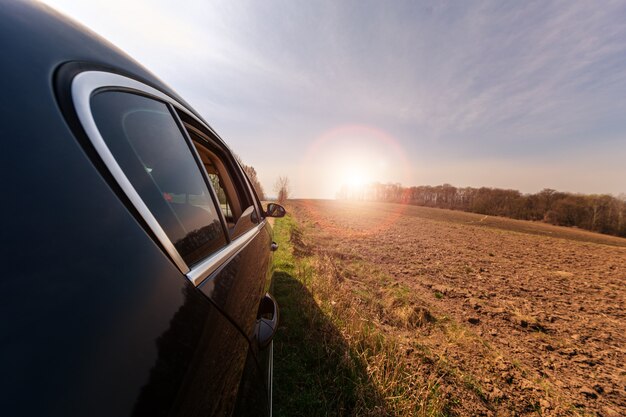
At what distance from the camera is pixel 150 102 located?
1.02 meters

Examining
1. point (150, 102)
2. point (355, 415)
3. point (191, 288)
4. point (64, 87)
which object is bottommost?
point (355, 415)

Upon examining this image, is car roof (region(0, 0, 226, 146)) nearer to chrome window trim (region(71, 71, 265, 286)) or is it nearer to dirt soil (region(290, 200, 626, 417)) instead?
chrome window trim (region(71, 71, 265, 286))

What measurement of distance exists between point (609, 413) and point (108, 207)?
5.46m

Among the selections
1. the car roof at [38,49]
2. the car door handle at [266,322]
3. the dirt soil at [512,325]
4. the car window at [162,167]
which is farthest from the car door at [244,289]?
the dirt soil at [512,325]

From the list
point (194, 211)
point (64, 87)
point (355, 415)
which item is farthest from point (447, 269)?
point (64, 87)

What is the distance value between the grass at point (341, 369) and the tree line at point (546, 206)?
56.6 m

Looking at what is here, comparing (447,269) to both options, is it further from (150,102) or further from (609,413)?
(150,102)

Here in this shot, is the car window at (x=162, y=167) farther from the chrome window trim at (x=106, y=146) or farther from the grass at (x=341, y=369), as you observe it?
the grass at (x=341, y=369)

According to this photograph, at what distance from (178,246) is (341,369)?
8.95ft

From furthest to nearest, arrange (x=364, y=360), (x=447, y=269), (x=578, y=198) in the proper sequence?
(x=578, y=198), (x=447, y=269), (x=364, y=360)

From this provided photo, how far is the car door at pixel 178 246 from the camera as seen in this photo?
63cm

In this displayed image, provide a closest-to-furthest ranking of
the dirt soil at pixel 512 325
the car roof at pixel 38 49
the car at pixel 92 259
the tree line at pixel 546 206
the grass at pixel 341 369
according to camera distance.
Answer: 1. the car at pixel 92 259
2. the car roof at pixel 38 49
3. the grass at pixel 341 369
4. the dirt soil at pixel 512 325
5. the tree line at pixel 546 206

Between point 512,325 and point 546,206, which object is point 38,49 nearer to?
point 512,325

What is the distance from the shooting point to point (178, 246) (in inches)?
33.5
